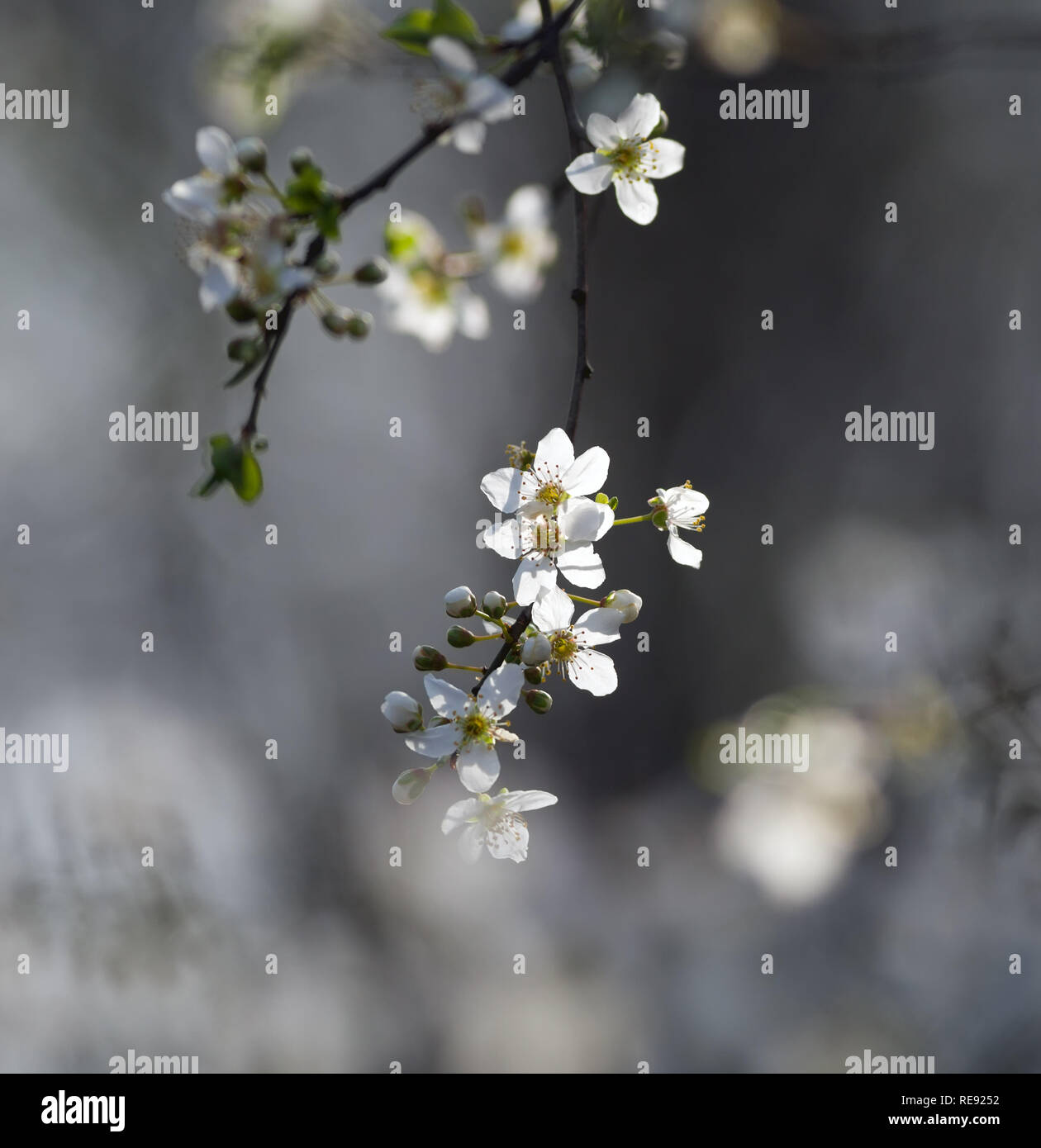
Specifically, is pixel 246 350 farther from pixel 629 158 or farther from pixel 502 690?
pixel 629 158

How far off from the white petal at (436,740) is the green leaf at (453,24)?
0.48 metres

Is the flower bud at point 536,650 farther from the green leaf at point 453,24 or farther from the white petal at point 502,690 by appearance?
the green leaf at point 453,24

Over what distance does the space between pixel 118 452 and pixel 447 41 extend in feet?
8.05

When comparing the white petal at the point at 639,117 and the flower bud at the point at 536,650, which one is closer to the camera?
the flower bud at the point at 536,650

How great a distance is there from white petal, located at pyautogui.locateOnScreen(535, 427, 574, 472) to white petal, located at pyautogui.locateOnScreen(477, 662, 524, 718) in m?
0.16

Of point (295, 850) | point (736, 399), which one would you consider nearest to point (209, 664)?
point (295, 850)

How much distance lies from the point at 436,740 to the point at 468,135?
42 centimetres

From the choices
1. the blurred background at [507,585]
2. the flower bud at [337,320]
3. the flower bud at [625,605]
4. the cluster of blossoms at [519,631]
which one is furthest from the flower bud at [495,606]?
the blurred background at [507,585]

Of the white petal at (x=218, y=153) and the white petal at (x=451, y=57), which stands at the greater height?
the white petal at (x=451, y=57)

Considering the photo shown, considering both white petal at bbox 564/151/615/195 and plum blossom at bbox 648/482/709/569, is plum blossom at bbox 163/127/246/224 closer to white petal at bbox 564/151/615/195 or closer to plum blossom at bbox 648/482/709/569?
white petal at bbox 564/151/615/195

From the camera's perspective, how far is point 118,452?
268 centimetres

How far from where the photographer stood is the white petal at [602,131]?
2.22ft

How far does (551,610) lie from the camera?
2.00 feet

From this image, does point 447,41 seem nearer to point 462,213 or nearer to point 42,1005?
point 462,213
